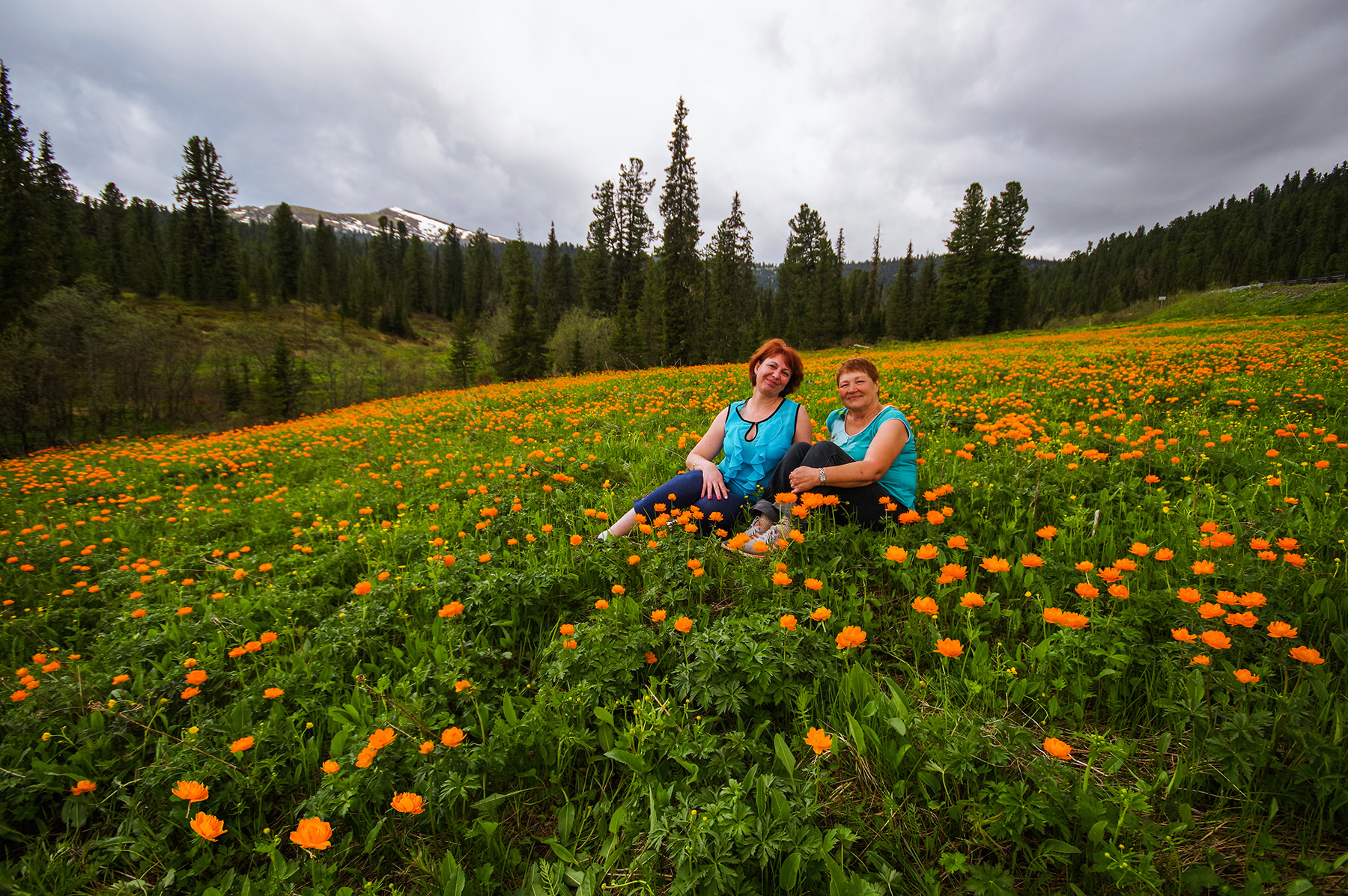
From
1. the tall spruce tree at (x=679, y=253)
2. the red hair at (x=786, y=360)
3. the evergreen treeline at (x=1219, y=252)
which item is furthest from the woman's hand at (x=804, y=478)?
the evergreen treeline at (x=1219, y=252)

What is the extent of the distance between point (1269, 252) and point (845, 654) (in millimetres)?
95559

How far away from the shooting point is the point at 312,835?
1.24 metres

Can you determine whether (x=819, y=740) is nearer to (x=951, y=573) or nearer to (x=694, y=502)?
(x=951, y=573)

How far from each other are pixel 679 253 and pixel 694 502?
2479 centimetres

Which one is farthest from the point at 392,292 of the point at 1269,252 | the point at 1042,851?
the point at 1269,252

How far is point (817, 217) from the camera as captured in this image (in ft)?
155

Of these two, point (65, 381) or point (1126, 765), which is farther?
point (65, 381)

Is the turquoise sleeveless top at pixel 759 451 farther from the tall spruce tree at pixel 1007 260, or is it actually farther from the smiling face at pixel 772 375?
the tall spruce tree at pixel 1007 260

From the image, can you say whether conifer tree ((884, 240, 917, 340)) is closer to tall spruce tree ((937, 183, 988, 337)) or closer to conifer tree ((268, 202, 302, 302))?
tall spruce tree ((937, 183, 988, 337))

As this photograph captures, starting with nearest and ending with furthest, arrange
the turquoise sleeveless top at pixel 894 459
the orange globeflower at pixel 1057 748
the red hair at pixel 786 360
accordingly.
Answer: the orange globeflower at pixel 1057 748 → the turquoise sleeveless top at pixel 894 459 → the red hair at pixel 786 360

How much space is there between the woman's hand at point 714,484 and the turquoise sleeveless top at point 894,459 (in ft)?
2.65

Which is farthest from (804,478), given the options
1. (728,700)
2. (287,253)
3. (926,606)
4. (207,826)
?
(287,253)

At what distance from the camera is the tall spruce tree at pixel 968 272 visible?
112 feet

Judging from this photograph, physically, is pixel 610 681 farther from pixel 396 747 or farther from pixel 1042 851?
pixel 1042 851
